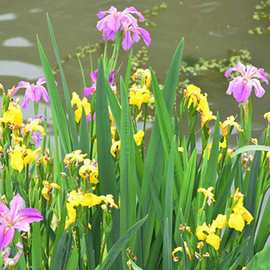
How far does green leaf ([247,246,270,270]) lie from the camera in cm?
131

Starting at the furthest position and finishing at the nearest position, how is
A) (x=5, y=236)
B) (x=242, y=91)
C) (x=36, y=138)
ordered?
(x=36, y=138) → (x=242, y=91) → (x=5, y=236)

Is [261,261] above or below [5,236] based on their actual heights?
below

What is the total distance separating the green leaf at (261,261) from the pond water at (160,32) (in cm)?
209

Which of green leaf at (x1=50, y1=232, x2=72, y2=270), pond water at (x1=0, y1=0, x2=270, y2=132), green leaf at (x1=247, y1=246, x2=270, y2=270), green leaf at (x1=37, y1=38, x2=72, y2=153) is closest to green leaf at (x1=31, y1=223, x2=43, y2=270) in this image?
green leaf at (x1=50, y1=232, x2=72, y2=270)

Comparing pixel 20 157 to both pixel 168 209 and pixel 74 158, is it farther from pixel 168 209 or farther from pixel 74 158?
pixel 168 209

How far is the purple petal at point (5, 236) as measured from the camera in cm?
109

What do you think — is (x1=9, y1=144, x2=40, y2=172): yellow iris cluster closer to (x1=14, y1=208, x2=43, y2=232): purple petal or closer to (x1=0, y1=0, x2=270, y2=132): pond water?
(x1=14, y1=208, x2=43, y2=232): purple petal

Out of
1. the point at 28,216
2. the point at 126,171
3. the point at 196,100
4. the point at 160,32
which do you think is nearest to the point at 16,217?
the point at 28,216

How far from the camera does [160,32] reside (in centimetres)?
408

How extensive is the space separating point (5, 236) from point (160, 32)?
10.2 feet

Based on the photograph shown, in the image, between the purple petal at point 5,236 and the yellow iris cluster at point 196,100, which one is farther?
the yellow iris cluster at point 196,100

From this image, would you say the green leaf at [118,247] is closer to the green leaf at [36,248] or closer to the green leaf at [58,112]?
the green leaf at [36,248]

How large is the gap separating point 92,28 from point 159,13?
45cm

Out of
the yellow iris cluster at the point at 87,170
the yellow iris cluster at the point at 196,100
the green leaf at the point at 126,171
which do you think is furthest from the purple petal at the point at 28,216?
the yellow iris cluster at the point at 196,100
